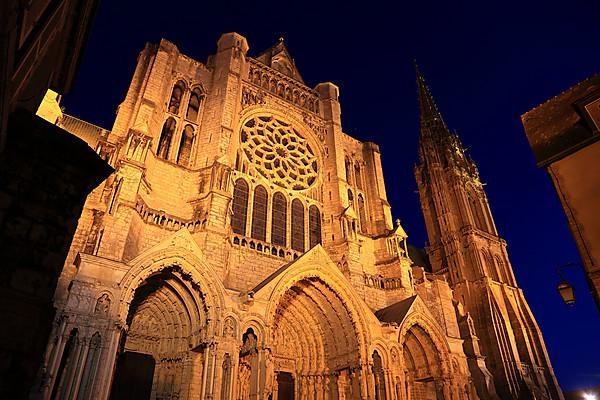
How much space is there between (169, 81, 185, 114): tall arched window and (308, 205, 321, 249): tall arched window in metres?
7.58

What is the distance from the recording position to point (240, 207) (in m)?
15.7

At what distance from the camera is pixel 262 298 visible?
11570 mm

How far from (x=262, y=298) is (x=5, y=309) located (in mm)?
9062

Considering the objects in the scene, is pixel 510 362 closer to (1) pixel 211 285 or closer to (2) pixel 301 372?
(2) pixel 301 372

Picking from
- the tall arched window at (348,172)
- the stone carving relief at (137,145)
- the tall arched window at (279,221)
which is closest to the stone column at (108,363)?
the stone carving relief at (137,145)

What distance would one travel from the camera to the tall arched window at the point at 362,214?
1925 cm

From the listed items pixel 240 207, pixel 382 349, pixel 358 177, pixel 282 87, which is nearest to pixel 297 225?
pixel 240 207

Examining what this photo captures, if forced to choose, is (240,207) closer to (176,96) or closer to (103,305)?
(176,96)

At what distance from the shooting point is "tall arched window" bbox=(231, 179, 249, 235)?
15.1m

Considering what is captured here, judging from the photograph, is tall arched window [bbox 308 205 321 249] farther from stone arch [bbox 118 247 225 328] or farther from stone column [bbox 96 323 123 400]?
stone column [bbox 96 323 123 400]

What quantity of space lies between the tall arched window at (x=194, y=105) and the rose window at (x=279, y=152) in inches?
91.5

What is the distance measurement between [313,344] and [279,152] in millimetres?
9135

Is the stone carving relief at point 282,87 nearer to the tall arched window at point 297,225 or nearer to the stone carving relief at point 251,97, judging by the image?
the stone carving relief at point 251,97

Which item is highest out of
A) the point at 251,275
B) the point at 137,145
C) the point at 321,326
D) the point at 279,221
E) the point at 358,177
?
the point at 358,177
